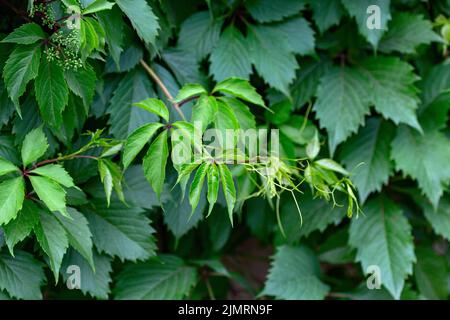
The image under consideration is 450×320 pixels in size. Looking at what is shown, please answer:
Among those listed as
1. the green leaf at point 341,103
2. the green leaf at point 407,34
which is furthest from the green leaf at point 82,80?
the green leaf at point 407,34

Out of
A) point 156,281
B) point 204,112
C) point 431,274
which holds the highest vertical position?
point 204,112

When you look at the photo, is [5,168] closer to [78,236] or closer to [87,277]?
[78,236]

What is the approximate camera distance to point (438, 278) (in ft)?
5.63

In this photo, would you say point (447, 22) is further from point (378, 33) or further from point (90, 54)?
point (90, 54)

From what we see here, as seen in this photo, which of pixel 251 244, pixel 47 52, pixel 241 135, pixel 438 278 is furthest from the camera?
pixel 251 244

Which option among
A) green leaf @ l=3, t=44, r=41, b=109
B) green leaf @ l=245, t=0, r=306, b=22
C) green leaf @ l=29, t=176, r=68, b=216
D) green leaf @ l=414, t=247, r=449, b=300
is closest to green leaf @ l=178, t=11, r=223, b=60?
green leaf @ l=245, t=0, r=306, b=22

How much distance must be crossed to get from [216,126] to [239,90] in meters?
0.09

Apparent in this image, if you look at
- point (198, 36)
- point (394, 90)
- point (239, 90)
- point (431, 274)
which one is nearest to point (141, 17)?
point (239, 90)

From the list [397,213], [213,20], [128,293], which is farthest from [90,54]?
[397,213]

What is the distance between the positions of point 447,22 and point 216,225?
89 centimetres

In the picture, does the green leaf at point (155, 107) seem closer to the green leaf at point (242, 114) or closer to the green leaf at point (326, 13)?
the green leaf at point (242, 114)

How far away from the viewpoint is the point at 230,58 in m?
1.44

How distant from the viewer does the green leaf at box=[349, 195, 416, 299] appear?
4.93 feet

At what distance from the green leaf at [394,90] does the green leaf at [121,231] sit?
0.68 metres
